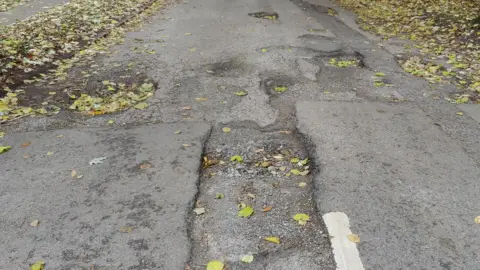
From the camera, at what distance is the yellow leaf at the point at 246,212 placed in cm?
322

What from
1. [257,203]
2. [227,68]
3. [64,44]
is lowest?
[227,68]

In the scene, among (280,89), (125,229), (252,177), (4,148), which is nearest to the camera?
(125,229)

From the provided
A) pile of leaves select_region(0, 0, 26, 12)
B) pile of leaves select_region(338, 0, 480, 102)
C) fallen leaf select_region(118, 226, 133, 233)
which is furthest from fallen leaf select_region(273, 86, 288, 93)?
pile of leaves select_region(0, 0, 26, 12)

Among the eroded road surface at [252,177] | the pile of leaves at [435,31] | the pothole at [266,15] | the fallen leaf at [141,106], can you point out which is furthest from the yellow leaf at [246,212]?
the pothole at [266,15]

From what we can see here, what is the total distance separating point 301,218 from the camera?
3.17m

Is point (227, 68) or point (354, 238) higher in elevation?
point (354, 238)

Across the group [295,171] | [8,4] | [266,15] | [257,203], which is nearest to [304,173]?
[295,171]

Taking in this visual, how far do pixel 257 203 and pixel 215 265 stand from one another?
778mm

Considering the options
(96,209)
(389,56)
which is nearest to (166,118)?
(96,209)

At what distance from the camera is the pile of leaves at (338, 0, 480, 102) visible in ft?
20.8

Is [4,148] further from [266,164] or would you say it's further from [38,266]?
[266,164]

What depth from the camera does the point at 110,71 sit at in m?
6.40

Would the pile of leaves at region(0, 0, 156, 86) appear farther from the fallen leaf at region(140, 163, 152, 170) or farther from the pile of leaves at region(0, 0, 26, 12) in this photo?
the fallen leaf at region(140, 163, 152, 170)

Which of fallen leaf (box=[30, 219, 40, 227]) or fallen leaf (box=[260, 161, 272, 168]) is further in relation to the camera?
fallen leaf (box=[260, 161, 272, 168])
